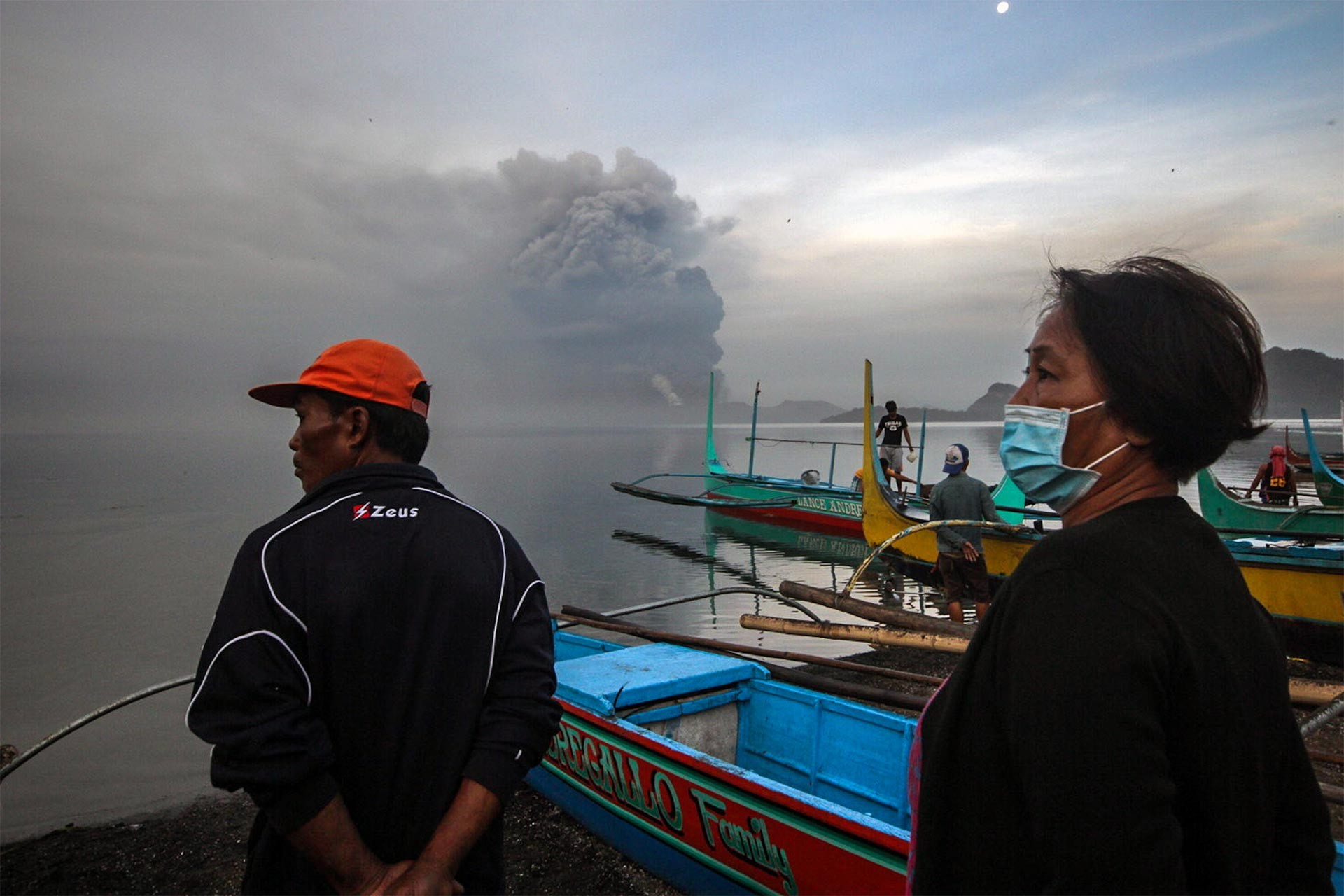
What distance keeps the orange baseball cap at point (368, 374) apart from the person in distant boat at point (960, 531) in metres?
8.97

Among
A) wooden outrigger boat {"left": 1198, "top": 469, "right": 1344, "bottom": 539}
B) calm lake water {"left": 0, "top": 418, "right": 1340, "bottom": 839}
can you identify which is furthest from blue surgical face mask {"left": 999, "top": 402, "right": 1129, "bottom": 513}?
wooden outrigger boat {"left": 1198, "top": 469, "right": 1344, "bottom": 539}

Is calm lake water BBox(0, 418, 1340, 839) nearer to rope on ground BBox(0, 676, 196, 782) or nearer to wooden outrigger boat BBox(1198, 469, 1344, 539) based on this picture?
wooden outrigger boat BBox(1198, 469, 1344, 539)

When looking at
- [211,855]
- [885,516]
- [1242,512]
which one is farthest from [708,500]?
[211,855]

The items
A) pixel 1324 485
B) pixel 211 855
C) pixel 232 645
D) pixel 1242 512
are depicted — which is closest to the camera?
pixel 232 645

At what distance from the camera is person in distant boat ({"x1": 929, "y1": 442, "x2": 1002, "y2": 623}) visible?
9.99 metres

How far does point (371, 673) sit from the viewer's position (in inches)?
65.7

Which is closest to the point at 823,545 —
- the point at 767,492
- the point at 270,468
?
the point at 767,492

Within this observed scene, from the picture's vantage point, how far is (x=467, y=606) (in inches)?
69.1

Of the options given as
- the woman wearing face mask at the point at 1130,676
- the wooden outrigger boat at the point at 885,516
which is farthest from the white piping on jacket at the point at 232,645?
the wooden outrigger boat at the point at 885,516

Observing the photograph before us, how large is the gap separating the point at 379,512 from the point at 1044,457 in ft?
4.80

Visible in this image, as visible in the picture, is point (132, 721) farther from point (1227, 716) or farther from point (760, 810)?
point (1227, 716)

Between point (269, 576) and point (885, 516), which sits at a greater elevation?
point (269, 576)

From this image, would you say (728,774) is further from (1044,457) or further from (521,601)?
(1044,457)

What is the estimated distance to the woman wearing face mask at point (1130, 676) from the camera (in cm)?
98
